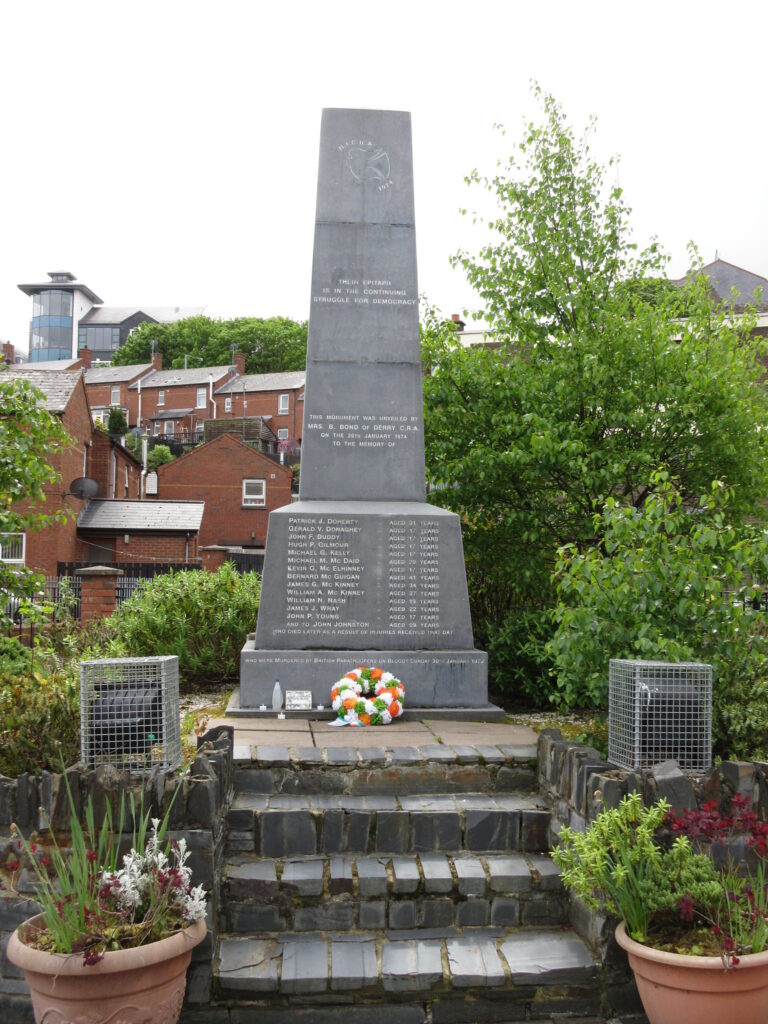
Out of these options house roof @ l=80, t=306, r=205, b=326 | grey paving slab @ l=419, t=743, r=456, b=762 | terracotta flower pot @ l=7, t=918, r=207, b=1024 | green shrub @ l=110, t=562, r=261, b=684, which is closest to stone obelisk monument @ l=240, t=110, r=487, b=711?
grey paving slab @ l=419, t=743, r=456, b=762

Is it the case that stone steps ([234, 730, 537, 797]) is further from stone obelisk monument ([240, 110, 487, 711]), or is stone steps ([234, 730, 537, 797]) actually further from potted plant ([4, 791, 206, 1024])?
stone obelisk monument ([240, 110, 487, 711])

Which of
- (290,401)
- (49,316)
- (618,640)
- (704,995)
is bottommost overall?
(704,995)

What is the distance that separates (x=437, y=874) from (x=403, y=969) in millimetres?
552

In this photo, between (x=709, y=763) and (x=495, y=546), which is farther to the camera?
(x=495, y=546)

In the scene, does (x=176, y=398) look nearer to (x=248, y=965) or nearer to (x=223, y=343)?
(x=223, y=343)

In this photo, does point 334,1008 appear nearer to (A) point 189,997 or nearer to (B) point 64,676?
(A) point 189,997

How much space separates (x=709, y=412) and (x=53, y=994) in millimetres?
7937

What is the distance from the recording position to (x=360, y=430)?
27.5 ft

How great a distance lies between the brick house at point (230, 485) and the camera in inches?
1759

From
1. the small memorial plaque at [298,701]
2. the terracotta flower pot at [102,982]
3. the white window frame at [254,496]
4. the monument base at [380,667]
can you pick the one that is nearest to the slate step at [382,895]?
the terracotta flower pot at [102,982]

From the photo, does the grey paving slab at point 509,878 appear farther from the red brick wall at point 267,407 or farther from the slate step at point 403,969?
the red brick wall at point 267,407

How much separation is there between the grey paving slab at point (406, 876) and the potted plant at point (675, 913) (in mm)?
782

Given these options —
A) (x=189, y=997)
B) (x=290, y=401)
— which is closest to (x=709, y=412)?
(x=189, y=997)

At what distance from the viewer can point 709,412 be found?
→ 917 cm
